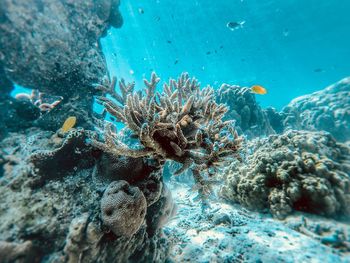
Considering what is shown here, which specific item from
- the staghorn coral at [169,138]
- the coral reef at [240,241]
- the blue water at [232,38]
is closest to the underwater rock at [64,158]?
the staghorn coral at [169,138]

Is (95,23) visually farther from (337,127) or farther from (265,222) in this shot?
(337,127)

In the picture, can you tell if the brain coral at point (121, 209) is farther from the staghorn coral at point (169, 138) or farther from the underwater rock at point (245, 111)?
the underwater rock at point (245, 111)

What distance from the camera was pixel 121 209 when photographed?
92.1 inches

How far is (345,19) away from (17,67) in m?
52.5

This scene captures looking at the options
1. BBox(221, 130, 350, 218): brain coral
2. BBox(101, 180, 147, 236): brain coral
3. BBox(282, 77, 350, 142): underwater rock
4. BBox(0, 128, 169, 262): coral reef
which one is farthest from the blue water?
Answer: BBox(101, 180, 147, 236): brain coral

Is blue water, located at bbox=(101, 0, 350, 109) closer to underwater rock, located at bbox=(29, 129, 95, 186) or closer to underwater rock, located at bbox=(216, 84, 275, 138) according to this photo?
underwater rock, located at bbox=(216, 84, 275, 138)

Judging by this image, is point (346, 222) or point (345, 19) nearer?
point (346, 222)

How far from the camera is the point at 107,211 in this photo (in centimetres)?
235

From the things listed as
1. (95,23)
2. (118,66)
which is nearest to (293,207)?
(95,23)

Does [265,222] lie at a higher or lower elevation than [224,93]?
lower

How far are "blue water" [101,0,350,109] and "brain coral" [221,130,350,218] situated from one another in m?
18.3

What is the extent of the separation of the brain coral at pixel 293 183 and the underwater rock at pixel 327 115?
309 inches

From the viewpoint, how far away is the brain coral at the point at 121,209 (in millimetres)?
2322

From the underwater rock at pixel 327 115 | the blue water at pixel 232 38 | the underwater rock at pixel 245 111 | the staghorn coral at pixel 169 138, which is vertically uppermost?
the blue water at pixel 232 38
